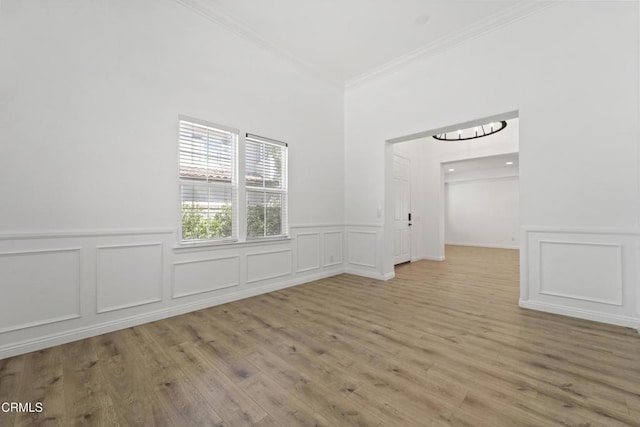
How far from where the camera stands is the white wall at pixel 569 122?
2.70 metres

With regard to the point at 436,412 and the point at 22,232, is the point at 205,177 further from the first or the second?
the point at 436,412

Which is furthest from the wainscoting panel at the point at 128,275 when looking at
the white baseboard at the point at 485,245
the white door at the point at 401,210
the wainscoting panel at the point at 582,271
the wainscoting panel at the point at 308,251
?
the white baseboard at the point at 485,245

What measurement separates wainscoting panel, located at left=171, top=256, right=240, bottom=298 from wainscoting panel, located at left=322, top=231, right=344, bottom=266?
1.73 metres

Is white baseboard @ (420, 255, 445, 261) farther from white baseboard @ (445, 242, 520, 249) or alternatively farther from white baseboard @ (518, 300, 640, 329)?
white baseboard @ (445, 242, 520, 249)

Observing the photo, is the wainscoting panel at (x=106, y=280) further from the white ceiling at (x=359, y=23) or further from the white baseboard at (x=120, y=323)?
the white ceiling at (x=359, y=23)

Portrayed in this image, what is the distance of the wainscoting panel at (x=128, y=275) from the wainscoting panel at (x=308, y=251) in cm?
A: 205

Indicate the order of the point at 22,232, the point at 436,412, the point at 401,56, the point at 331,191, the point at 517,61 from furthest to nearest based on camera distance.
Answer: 1. the point at 331,191
2. the point at 401,56
3. the point at 517,61
4. the point at 22,232
5. the point at 436,412

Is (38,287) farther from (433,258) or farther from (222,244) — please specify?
(433,258)

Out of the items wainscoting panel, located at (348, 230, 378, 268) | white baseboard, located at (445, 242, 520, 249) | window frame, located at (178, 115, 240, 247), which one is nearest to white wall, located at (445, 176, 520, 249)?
white baseboard, located at (445, 242, 520, 249)

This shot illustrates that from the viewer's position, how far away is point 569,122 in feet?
9.76

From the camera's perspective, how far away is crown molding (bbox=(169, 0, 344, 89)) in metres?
3.17

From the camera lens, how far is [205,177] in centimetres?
334

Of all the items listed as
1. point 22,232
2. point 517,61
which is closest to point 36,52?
point 22,232

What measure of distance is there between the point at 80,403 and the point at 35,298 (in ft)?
4.12
